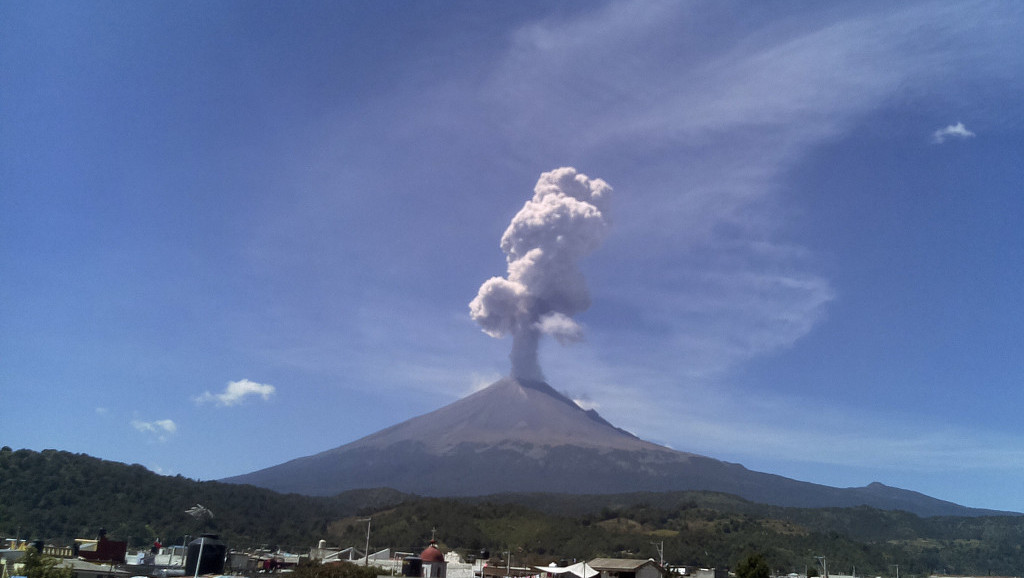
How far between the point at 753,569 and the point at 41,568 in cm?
3952

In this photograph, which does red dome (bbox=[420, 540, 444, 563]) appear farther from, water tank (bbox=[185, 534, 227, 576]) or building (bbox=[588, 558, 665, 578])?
water tank (bbox=[185, 534, 227, 576])

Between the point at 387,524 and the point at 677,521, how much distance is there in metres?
47.7

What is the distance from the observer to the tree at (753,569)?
4570 centimetres

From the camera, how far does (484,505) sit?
127 metres

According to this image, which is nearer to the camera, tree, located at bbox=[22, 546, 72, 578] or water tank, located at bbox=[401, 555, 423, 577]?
tree, located at bbox=[22, 546, 72, 578]

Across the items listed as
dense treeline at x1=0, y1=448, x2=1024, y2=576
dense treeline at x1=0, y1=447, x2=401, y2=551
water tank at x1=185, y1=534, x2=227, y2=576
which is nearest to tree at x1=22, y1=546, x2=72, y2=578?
water tank at x1=185, y1=534, x2=227, y2=576

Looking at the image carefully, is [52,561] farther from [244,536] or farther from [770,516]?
[770,516]

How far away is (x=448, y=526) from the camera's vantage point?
108m

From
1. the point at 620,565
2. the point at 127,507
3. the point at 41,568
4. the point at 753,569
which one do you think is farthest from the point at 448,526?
the point at 41,568

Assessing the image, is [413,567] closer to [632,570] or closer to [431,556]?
[431,556]

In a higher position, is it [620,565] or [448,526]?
[620,565]

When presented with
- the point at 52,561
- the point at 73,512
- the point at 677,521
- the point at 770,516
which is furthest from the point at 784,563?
the point at 73,512

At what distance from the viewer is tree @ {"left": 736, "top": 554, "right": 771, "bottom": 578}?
150 ft

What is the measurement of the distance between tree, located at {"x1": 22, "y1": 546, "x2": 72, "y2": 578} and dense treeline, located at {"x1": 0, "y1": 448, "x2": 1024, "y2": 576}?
50733mm
